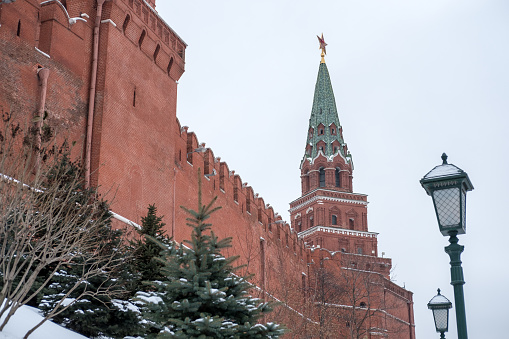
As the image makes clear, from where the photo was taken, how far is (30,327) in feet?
35.1

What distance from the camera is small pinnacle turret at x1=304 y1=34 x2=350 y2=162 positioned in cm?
5703

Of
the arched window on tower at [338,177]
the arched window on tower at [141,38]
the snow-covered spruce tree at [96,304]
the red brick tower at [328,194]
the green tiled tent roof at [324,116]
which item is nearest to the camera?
the snow-covered spruce tree at [96,304]

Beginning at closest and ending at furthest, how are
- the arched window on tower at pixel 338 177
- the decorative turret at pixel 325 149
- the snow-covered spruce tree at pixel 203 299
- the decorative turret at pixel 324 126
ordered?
the snow-covered spruce tree at pixel 203 299 < the decorative turret at pixel 325 149 < the arched window on tower at pixel 338 177 < the decorative turret at pixel 324 126

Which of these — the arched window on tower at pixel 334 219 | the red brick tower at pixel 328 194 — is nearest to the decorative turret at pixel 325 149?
the red brick tower at pixel 328 194

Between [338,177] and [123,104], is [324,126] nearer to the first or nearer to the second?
[338,177]

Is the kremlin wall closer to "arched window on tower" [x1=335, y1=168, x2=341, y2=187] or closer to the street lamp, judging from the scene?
the street lamp

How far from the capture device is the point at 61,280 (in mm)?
11812

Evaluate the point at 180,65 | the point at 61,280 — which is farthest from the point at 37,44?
the point at 61,280

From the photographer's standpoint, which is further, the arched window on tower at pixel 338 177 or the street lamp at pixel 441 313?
the arched window on tower at pixel 338 177

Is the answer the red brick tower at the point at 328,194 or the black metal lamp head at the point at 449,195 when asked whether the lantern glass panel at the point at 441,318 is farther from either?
the red brick tower at the point at 328,194

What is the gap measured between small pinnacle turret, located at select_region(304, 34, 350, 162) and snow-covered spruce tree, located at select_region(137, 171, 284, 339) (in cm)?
4782

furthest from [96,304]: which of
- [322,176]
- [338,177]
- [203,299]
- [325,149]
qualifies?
[325,149]

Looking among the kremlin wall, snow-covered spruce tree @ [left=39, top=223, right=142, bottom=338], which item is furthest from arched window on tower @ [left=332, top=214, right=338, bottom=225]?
snow-covered spruce tree @ [left=39, top=223, right=142, bottom=338]

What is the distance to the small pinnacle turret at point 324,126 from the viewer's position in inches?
2245
